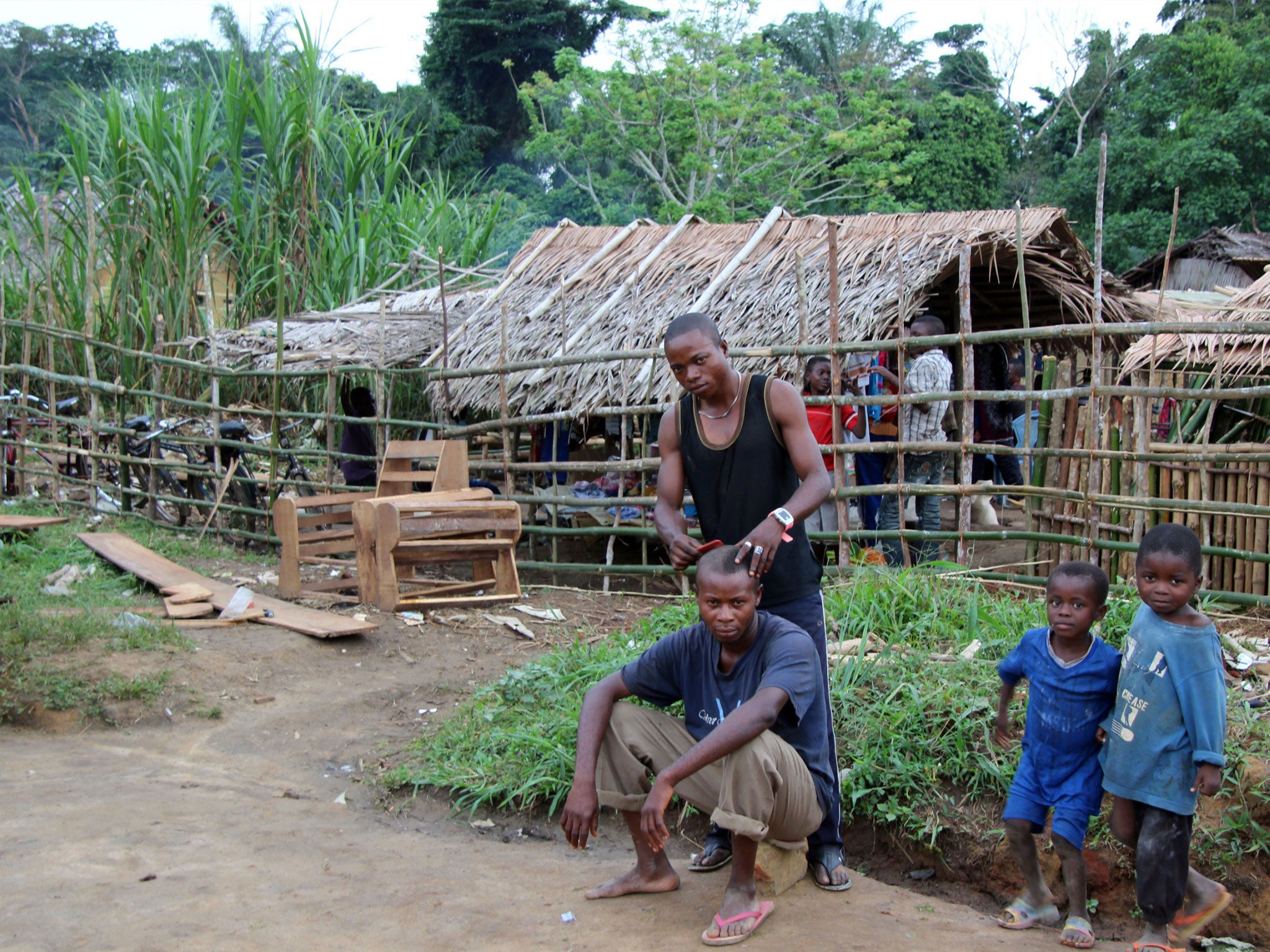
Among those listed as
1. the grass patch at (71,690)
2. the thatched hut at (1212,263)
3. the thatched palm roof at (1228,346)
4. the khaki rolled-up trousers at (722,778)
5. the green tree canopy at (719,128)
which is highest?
the green tree canopy at (719,128)

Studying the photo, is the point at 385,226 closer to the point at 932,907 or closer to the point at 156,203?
the point at 156,203

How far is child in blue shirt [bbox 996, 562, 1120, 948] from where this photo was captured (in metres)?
2.83

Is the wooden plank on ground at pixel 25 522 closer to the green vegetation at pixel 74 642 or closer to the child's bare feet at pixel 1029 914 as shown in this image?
the green vegetation at pixel 74 642

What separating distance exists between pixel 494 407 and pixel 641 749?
5.68 meters

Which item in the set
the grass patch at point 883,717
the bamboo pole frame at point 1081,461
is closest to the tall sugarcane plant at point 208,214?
the bamboo pole frame at point 1081,461

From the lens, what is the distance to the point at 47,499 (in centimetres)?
1016

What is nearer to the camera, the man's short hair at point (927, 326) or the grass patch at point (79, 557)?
the grass patch at point (79, 557)

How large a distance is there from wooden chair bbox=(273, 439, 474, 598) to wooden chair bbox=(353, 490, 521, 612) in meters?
0.23

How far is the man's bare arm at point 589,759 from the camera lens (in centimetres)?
274

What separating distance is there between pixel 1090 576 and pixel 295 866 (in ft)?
8.02

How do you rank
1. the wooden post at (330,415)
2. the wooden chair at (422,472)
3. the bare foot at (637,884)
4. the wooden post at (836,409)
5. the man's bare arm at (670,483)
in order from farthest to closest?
the wooden post at (330,415) < the wooden chair at (422,472) < the wooden post at (836,409) < the man's bare arm at (670,483) < the bare foot at (637,884)

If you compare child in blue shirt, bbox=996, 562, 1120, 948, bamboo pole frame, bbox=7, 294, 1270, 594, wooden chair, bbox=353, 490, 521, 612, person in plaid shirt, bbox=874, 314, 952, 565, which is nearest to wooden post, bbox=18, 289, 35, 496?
bamboo pole frame, bbox=7, 294, 1270, 594

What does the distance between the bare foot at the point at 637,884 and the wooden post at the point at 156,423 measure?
7.40m

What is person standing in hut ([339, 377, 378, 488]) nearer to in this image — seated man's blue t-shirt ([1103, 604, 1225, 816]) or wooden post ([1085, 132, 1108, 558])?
wooden post ([1085, 132, 1108, 558])
